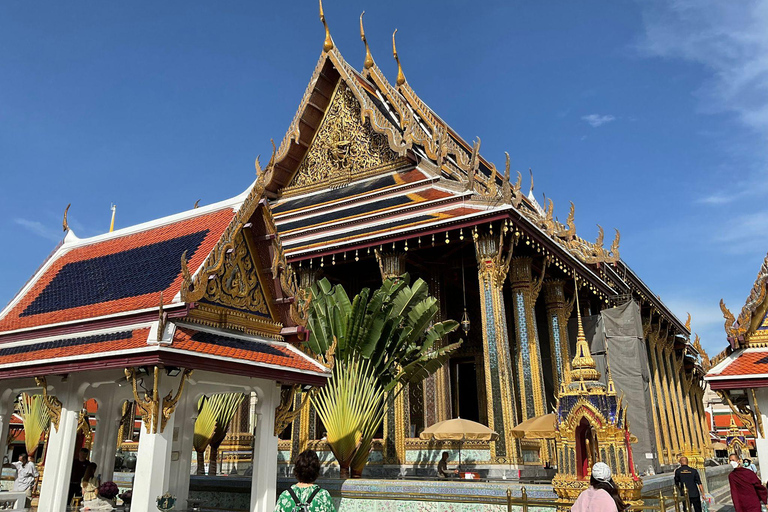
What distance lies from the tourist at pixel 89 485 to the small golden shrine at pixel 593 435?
505 cm

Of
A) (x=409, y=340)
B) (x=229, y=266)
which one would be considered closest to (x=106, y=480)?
(x=229, y=266)

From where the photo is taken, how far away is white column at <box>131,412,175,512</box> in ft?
16.5

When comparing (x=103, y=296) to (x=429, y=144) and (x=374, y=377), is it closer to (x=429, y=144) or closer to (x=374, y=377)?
(x=374, y=377)

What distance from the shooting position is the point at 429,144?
13.6 m

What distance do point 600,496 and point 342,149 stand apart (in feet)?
42.6

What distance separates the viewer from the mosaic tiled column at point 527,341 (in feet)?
37.1

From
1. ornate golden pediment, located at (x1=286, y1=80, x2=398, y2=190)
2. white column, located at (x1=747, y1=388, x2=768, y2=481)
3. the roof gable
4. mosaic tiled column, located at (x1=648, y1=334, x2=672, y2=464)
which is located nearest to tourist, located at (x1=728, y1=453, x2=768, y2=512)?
white column, located at (x1=747, y1=388, x2=768, y2=481)

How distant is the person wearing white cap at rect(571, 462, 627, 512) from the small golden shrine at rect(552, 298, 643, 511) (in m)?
2.60

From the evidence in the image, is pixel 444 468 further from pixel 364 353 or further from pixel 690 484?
pixel 690 484

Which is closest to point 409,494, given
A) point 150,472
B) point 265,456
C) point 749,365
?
point 265,456

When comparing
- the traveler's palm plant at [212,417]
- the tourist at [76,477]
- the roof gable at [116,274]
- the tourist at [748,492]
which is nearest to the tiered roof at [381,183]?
the traveler's palm plant at [212,417]

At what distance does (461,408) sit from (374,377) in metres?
6.79

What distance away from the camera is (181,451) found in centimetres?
708

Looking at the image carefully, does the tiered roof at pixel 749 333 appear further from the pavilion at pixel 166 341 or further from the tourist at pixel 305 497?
the tourist at pixel 305 497
